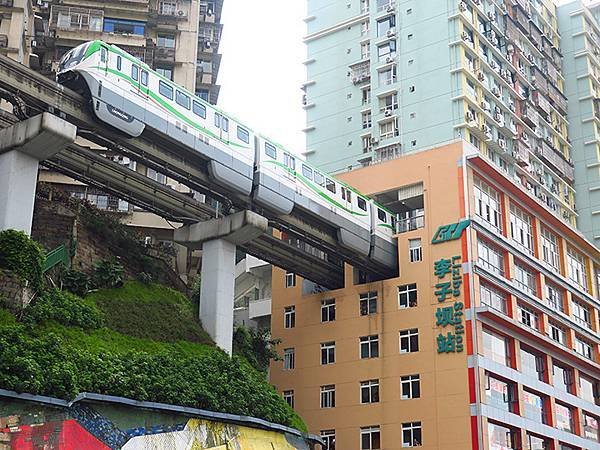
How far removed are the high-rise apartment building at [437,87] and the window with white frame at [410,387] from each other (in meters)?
15.8

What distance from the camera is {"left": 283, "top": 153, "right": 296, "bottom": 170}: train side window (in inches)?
1292

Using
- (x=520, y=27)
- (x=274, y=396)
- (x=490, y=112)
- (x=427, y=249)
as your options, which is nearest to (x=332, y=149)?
(x=490, y=112)

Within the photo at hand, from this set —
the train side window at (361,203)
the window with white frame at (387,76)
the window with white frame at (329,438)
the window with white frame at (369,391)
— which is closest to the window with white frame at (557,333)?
the window with white frame at (369,391)

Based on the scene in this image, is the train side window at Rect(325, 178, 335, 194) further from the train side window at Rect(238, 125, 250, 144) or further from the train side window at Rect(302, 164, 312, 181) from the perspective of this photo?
the train side window at Rect(238, 125, 250, 144)

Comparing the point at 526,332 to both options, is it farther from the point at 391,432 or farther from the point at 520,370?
the point at 391,432

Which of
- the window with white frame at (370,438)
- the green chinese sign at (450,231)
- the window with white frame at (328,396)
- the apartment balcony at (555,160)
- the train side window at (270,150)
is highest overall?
the apartment balcony at (555,160)

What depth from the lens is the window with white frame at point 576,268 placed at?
1823 inches

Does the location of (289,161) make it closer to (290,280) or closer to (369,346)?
(369,346)

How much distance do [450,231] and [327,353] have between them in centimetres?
758

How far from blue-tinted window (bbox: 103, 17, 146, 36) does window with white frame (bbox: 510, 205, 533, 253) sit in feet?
71.1

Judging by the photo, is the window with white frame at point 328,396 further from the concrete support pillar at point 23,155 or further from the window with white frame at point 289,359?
the concrete support pillar at point 23,155

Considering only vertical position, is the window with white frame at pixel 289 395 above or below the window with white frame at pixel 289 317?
below

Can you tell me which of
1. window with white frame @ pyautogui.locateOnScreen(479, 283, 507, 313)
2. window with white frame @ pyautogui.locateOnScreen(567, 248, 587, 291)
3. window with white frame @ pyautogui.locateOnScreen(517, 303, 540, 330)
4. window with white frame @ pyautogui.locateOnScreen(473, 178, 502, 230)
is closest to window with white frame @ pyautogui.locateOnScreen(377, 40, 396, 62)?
window with white frame @ pyautogui.locateOnScreen(567, 248, 587, 291)

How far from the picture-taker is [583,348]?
45.4 metres
